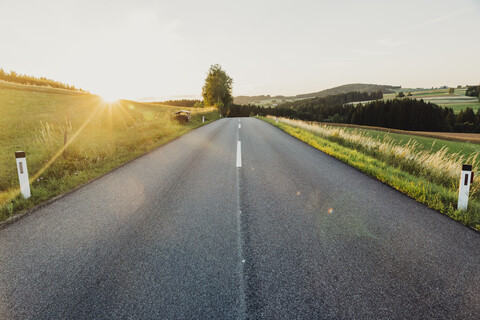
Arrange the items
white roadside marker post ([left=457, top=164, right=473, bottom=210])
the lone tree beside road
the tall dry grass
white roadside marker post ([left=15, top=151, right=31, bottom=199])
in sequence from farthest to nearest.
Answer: the lone tree beside road, the tall dry grass, white roadside marker post ([left=15, top=151, right=31, bottom=199]), white roadside marker post ([left=457, top=164, right=473, bottom=210])

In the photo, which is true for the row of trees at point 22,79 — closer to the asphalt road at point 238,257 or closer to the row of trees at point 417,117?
the asphalt road at point 238,257

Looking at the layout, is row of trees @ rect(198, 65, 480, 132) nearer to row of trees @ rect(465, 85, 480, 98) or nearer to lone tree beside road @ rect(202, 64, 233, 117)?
lone tree beside road @ rect(202, 64, 233, 117)

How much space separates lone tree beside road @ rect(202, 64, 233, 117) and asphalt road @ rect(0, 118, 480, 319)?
173ft

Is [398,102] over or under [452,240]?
over

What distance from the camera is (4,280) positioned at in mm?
2225

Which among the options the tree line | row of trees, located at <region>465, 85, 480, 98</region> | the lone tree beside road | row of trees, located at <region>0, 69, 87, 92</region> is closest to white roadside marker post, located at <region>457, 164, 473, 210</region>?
the lone tree beside road

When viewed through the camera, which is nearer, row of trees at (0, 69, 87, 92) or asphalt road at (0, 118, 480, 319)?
asphalt road at (0, 118, 480, 319)

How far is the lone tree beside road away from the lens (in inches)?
2159

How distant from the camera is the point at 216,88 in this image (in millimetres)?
54812

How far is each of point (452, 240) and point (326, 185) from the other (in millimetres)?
2363

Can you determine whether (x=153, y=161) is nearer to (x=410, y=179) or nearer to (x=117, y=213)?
(x=117, y=213)

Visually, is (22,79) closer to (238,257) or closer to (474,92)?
(238,257)

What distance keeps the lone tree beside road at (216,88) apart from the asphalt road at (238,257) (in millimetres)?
52619

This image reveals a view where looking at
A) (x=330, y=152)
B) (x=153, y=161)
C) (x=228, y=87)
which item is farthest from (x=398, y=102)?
(x=153, y=161)
